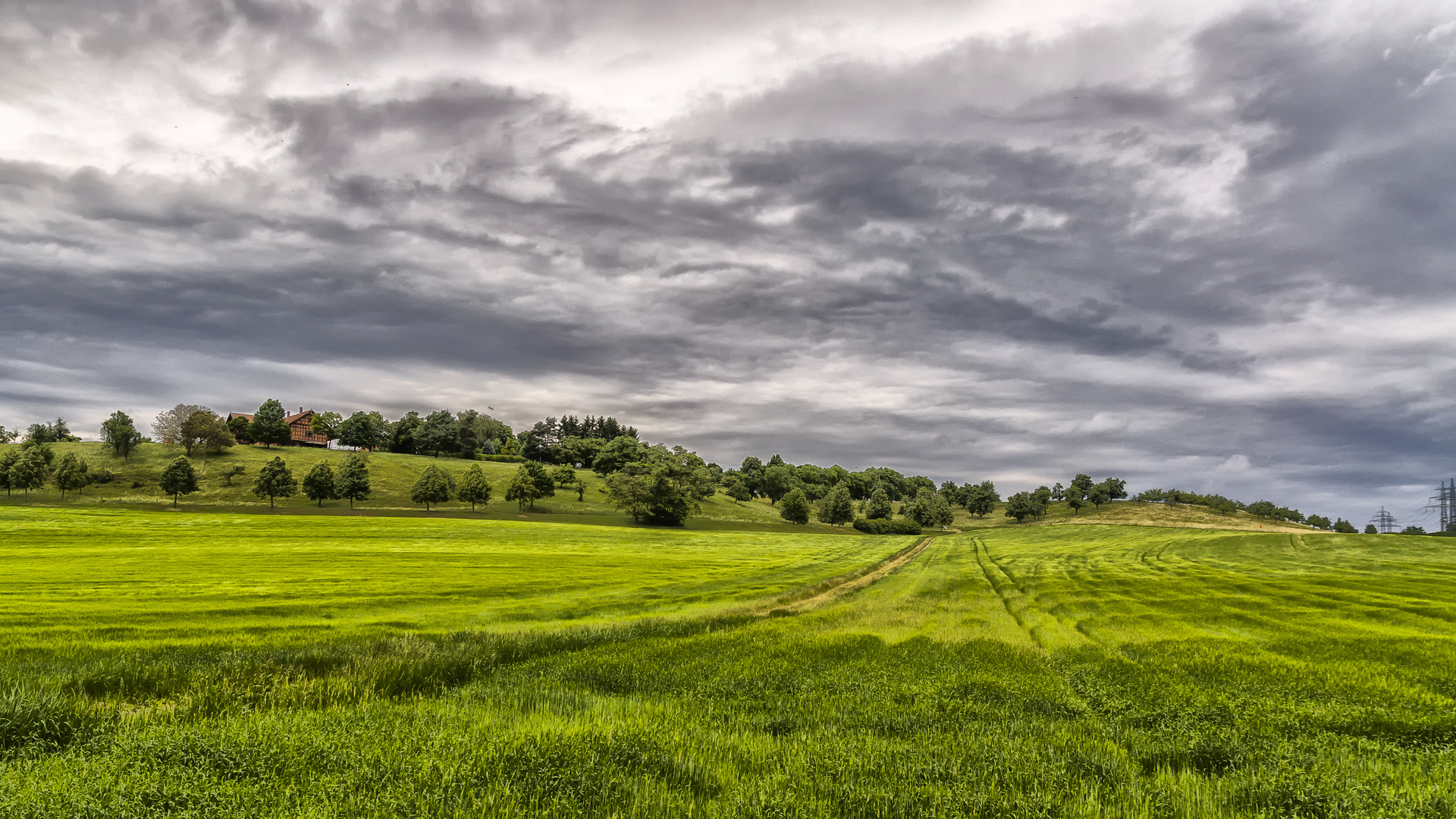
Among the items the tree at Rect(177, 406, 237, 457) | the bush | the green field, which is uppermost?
the tree at Rect(177, 406, 237, 457)

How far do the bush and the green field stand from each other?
131412 millimetres

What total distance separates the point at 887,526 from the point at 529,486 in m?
92.0

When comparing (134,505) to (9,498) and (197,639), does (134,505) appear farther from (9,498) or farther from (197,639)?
(197,639)

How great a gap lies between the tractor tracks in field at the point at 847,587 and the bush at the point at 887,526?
68.5 m

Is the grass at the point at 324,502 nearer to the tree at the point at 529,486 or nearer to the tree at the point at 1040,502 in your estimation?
the tree at the point at 529,486

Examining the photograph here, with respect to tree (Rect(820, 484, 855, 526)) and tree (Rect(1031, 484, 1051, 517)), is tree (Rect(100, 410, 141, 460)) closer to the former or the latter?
tree (Rect(820, 484, 855, 526))

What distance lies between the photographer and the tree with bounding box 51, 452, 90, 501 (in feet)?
383

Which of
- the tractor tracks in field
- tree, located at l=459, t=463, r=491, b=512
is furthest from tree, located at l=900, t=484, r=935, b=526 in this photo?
tree, located at l=459, t=463, r=491, b=512

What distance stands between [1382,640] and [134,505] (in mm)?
164582

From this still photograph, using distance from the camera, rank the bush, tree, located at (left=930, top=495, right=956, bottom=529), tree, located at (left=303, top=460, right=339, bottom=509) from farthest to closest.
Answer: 1. tree, located at (left=930, top=495, right=956, bottom=529)
2. the bush
3. tree, located at (left=303, top=460, right=339, bottom=509)

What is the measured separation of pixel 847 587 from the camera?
4831 cm

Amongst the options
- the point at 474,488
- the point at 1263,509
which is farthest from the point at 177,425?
the point at 1263,509

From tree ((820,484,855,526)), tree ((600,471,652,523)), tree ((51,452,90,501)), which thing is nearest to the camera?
tree ((51,452,90,501))

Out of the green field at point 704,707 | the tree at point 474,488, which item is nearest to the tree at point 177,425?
the tree at point 474,488
